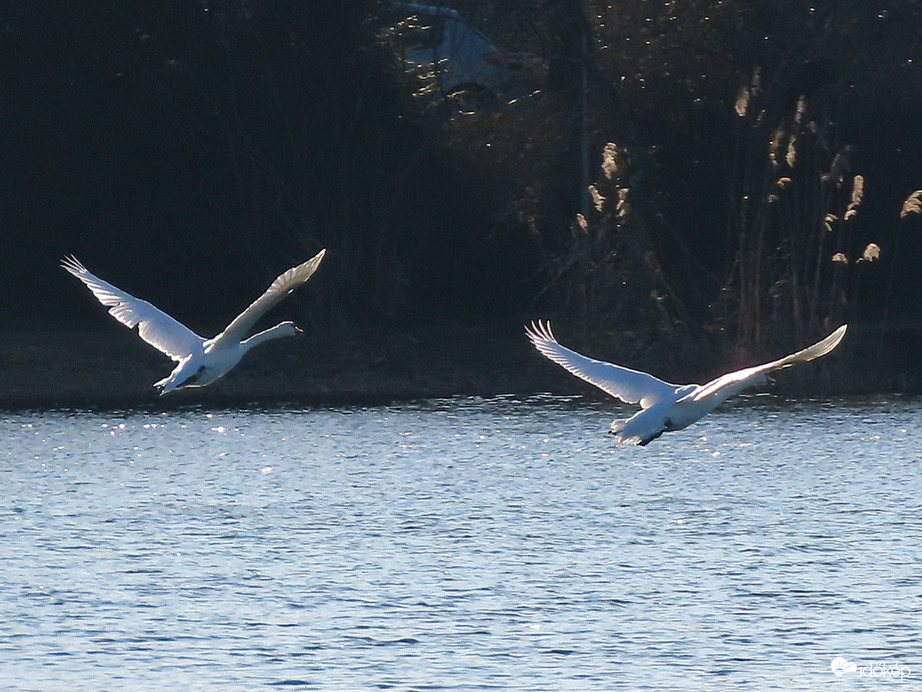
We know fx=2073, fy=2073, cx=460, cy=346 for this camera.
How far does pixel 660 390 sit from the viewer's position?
15.2m

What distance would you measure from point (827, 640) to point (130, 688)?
16.5 ft

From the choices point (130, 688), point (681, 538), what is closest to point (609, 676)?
point (130, 688)

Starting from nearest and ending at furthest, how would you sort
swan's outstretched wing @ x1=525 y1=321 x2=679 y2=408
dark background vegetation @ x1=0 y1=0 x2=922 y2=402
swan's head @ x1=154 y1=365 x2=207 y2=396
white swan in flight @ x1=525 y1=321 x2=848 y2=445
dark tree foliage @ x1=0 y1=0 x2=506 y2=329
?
white swan in flight @ x1=525 y1=321 x2=848 y2=445 → swan's outstretched wing @ x1=525 y1=321 x2=679 y2=408 → swan's head @ x1=154 y1=365 x2=207 y2=396 → dark background vegetation @ x1=0 y1=0 x2=922 y2=402 → dark tree foliage @ x1=0 y1=0 x2=506 y2=329

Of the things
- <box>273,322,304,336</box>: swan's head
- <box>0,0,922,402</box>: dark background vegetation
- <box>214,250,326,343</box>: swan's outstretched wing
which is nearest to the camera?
<box>214,250,326,343</box>: swan's outstretched wing

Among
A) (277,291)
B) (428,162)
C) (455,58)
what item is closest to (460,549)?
(277,291)

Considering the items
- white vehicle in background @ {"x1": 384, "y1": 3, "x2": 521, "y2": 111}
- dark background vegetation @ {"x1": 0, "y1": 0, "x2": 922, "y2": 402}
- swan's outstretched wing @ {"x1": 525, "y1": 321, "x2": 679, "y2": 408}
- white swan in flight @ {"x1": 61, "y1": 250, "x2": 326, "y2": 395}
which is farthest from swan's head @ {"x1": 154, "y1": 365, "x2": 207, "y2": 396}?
white vehicle in background @ {"x1": 384, "y1": 3, "x2": 521, "y2": 111}

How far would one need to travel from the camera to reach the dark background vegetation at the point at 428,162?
28.6 m

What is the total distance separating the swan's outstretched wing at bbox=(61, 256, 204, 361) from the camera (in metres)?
16.9

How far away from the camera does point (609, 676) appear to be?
14.1 m

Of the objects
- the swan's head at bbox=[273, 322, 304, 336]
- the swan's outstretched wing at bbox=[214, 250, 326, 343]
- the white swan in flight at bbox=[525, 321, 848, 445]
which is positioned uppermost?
the swan's outstretched wing at bbox=[214, 250, 326, 343]

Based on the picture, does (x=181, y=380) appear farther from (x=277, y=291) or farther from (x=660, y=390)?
(x=660, y=390)

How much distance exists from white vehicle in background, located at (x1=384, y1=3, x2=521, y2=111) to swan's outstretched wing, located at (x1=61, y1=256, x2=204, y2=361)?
48.4 feet

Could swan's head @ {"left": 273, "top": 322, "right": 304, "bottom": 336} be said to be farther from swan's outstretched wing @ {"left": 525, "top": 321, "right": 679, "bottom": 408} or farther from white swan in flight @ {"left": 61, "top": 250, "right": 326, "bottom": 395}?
swan's outstretched wing @ {"left": 525, "top": 321, "right": 679, "bottom": 408}

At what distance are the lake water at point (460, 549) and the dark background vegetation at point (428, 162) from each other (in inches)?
133
